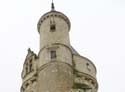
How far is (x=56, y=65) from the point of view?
31.9m

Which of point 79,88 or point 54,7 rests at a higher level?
point 54,7

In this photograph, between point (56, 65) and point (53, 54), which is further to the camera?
point (53, 54)

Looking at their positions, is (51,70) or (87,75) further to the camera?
(87,75)

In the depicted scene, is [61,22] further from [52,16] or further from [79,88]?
[79,88]

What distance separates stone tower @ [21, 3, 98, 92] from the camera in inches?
1223

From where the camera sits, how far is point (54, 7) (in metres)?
39.2

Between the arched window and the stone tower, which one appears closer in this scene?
the stone tower

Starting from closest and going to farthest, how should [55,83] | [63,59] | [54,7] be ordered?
[55,83] < [63,59] < [54,7]

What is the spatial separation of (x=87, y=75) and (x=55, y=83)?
477cm

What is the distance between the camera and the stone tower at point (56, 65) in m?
31.1

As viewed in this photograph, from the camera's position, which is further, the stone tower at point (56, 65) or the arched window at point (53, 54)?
the arched window at point (53, 54)

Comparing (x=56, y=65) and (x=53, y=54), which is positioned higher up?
Result: (x=53, y=54)

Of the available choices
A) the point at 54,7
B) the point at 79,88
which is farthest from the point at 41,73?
the point at 54,7

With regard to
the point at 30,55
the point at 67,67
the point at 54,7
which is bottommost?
the point at 67,67
